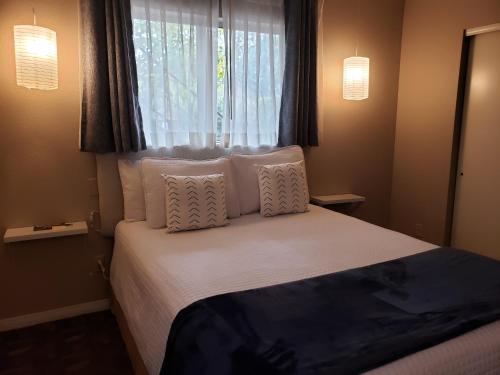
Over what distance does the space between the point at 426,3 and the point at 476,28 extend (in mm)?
598

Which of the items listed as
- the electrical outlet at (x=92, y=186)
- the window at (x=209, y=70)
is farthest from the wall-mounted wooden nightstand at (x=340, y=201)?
the electrical outlet at (x=92, y=186)

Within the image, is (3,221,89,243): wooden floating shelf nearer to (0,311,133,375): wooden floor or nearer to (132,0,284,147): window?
(0,311,133,375): wooden floor

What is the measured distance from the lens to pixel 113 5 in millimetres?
2246

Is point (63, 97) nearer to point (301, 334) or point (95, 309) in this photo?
point (95, 309)

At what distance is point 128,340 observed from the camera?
2.02 m

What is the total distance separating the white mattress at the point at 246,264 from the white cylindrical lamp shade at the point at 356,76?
3.81ft

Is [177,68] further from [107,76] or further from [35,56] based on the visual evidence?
[35,56]

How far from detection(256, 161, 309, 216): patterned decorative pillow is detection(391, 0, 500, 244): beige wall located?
1477mm

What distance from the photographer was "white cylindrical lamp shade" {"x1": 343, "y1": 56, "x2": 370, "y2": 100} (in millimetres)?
3018

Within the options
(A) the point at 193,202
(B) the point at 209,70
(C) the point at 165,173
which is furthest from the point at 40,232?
(B) the point at 209,70

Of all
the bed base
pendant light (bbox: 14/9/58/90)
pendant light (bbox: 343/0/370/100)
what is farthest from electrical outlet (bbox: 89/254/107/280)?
pendant light (bbox: 343/0/370/100)

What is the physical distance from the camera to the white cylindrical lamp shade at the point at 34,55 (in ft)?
6.52

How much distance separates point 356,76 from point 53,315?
9.64 feet

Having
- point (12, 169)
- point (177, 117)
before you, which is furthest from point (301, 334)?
point (12, 169)
